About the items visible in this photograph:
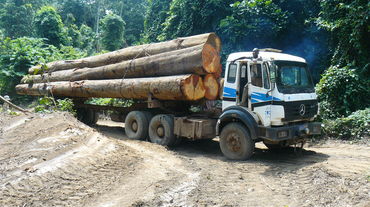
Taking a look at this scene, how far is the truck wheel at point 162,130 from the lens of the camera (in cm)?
988

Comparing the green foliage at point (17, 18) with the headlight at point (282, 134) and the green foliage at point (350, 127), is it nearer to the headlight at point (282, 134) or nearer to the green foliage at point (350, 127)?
the green foliage at point (350, 127)

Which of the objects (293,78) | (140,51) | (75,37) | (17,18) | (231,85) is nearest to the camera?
(293,78)

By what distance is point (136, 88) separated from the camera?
34.8 ft

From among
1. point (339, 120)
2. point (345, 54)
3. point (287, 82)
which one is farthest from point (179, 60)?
point (345, 54)

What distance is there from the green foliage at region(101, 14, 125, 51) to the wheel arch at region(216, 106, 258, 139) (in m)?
21.4

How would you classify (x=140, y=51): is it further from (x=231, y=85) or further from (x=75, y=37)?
(x=75, y=37)

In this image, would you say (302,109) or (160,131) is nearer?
(302,109)

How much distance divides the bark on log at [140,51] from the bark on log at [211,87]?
89cm

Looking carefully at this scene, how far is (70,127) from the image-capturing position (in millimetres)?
8781

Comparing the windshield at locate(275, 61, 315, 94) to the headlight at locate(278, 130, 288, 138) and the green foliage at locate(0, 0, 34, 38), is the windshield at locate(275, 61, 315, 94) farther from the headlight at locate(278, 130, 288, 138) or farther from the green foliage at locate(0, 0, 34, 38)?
the green foliage at locate(0, 0, 34, 38)

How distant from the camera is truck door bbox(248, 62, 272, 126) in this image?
7.46m

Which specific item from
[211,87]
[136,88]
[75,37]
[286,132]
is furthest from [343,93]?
[75,37]

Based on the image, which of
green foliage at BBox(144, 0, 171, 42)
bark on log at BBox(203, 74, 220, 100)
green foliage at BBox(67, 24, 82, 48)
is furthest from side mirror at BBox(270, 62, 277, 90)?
green foliage at BBox(67, 24, 82, 48)

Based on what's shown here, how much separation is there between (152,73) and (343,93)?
6.32m
